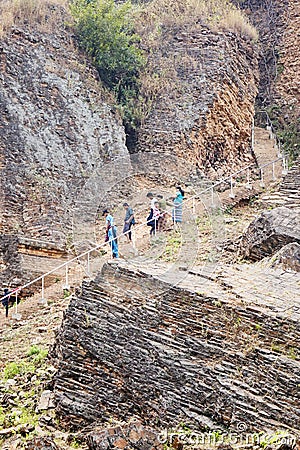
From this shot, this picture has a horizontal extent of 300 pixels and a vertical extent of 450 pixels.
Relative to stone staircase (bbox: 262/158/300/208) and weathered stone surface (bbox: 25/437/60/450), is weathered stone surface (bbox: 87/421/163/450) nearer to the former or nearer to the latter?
weathered stone surface (bbox: 25/437/60/450)

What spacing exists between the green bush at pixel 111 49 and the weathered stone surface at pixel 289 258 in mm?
9985

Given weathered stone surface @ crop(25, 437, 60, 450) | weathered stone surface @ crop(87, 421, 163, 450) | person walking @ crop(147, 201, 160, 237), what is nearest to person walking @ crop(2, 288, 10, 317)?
person walking @ crop(147, 201, 160, 237)

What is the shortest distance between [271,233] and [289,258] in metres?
1.62

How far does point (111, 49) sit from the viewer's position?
69.5ft

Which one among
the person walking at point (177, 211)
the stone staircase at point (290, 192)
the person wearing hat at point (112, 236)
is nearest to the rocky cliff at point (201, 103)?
the stone staircase at point (290, 192)

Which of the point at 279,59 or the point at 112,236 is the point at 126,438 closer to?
the point at 112,236

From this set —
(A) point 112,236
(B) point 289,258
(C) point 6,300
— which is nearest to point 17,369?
(C) point 6,300

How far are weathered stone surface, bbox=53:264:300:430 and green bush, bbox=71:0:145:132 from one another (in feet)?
34.1

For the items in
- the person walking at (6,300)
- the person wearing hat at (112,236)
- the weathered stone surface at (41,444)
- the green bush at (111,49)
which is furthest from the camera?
the green bush at (111,49)

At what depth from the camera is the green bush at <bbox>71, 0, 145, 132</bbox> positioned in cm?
2078

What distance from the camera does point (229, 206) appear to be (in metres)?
17.6

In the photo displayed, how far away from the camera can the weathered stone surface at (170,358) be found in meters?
8.77

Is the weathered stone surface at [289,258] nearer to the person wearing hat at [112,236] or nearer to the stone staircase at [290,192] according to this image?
the person wearing hat at [112,236]

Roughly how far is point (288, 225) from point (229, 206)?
15.8ft
